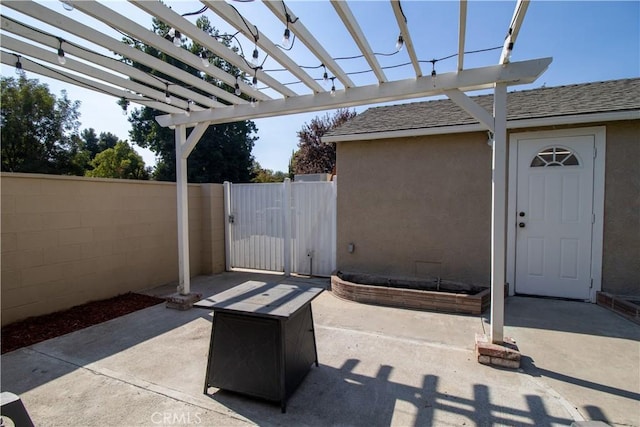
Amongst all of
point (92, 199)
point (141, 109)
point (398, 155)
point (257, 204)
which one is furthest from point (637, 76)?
point (141, 109)

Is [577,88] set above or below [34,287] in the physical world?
above

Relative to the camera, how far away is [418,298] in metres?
4.55

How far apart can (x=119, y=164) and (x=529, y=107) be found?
2129 cm

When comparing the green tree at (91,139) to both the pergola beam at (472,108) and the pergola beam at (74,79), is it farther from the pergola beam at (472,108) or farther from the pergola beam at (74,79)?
the pergola beam at (472,108)

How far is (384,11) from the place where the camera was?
252cm

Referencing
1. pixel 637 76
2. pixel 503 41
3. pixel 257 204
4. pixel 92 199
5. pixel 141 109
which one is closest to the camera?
pixel 503 41

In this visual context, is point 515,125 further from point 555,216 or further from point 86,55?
point 86,55

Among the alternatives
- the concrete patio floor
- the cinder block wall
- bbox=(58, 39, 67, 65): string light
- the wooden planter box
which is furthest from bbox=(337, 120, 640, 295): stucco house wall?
bbox=(58, 39, 67, 65): string light

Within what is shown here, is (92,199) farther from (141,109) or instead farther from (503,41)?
(141,109)

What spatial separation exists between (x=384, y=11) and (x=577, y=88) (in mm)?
5212

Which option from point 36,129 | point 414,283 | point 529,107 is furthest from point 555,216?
point 36,129

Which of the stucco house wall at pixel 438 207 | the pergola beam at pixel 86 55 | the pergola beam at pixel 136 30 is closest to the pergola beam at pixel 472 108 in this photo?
the stucco house wall at pixel 438 207

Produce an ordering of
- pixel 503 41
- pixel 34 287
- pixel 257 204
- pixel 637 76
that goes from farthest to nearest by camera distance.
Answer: pixel 257 204 → pixel 637 76 → pixel 34 287 → pixel 503 41

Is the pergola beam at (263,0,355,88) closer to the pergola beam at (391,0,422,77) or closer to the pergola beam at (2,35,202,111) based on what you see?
the pergola beam at (391,0,422,77)
